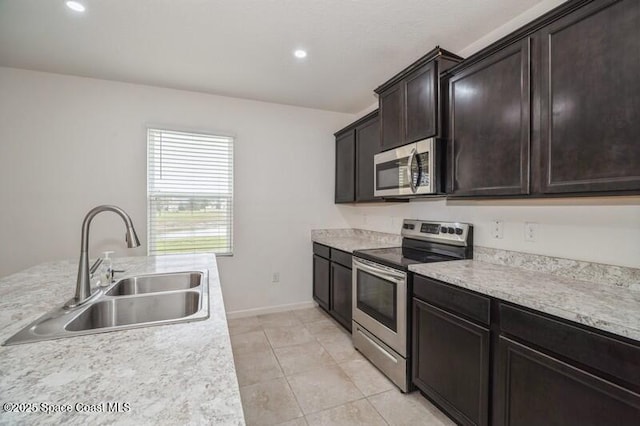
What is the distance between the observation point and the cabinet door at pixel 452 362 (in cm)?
150

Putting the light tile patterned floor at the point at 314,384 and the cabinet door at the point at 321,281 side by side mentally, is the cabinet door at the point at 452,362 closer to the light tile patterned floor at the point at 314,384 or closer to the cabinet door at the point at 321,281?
the light tile patterned floor at the point at 314,384

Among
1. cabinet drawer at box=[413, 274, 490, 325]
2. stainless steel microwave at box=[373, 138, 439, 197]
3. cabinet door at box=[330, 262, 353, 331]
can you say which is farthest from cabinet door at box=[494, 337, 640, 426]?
cabinet door at box=[330, 262, 353, 331]

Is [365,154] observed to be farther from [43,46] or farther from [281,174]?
[43,46]

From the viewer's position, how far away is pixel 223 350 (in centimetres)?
86

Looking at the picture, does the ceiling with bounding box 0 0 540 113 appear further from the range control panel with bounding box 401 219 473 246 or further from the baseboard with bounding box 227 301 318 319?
the baseboard with bounding box 227 301 318 319

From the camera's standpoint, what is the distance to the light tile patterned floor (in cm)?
183

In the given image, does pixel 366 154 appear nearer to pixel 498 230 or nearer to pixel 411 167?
pixel 411 167

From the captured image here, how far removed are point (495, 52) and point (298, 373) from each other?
2.64 m

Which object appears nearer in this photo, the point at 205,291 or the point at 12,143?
the point at 205,291

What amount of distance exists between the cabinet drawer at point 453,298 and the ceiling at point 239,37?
180 centimetres

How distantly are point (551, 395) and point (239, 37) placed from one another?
9.30ft

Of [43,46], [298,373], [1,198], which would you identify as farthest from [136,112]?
[298,373]

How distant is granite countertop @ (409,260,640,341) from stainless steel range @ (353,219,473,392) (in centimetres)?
24

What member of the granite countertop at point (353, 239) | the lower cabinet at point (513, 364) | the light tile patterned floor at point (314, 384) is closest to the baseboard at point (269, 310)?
the light tile patterned floor at point (314, 384)
